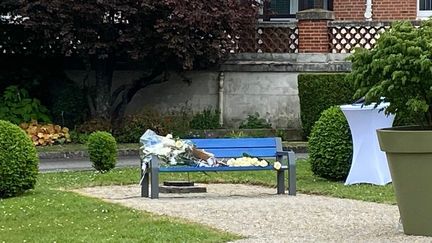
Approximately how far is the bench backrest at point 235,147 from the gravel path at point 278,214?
529 mm

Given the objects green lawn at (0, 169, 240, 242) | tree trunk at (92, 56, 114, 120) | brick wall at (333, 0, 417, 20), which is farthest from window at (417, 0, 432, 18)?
green lawn at (0, 169, 240, 242)

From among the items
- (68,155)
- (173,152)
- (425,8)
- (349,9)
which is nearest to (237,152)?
(173,152)

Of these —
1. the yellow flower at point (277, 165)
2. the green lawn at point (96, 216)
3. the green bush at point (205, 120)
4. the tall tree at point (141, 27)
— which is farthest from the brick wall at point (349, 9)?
the yellow flower at point (277, 165)

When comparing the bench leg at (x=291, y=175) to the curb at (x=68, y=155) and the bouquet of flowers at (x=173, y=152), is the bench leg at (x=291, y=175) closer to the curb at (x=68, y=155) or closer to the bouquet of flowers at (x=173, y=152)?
the bouquet of flowers at (x=173, y=152)

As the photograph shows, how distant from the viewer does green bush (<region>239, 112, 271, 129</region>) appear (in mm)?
23750

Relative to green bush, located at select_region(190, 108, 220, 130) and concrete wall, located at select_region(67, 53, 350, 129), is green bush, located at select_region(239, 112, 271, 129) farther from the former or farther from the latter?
green bush, located at select_region(190, 108, 220, 130)

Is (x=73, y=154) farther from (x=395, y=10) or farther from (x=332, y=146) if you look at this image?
(x=395, y=10)

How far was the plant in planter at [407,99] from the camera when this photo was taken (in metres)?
8.76

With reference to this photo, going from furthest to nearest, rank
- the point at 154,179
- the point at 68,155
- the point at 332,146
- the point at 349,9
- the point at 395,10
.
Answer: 1. the point at 349,9
2. the point at 395,10
3. the point at 68,155
4. the point at 332,146
5. the point at 154,179

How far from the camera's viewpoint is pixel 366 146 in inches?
543

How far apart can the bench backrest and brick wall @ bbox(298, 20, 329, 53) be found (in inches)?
431

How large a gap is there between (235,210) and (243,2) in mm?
12258

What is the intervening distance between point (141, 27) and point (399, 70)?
530 inches

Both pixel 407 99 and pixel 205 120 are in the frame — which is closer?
pixel 407 99
